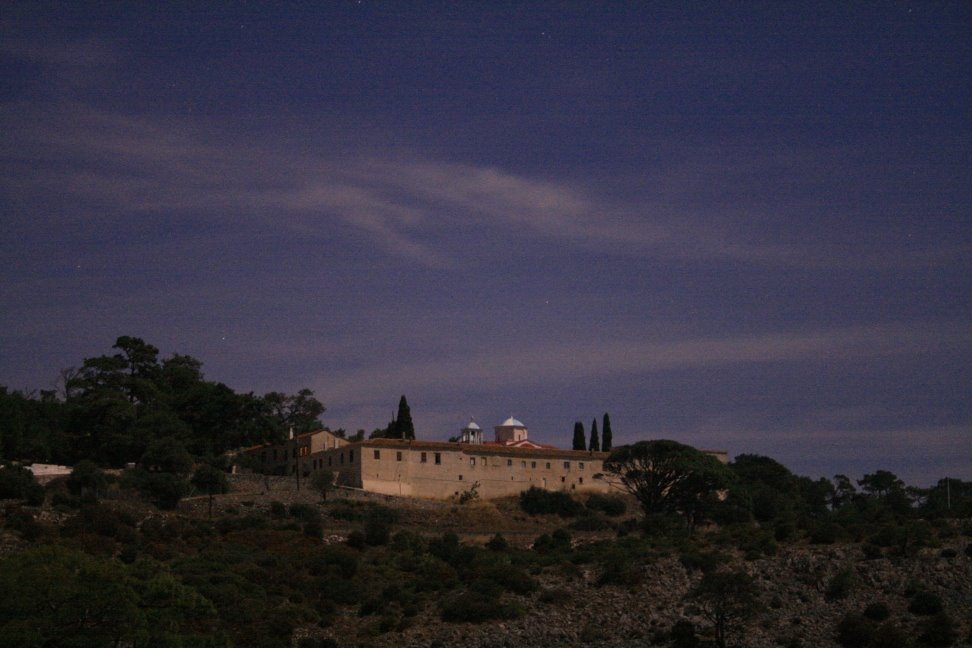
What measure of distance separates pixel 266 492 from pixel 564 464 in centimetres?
2478

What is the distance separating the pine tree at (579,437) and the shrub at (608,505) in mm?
13510

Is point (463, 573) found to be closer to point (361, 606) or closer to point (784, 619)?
point (361, 606)

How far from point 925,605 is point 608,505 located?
3745 centimetres

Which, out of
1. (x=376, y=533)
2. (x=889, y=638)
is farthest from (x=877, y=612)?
(x=376, y=533)

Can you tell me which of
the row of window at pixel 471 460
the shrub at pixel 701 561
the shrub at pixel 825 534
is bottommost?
the shrub at pixel 701 561

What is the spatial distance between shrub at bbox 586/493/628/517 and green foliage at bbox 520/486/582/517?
114cm

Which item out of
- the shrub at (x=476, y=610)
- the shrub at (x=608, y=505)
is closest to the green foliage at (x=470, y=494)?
the shrub at (x=608, y=505)

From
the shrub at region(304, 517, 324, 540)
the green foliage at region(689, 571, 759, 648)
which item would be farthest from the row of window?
the green foliage at region(689, 571, 759, 648)

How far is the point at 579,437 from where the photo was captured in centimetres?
10750

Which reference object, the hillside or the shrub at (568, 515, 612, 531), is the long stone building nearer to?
the shrub at (568, 515, 612, 531)

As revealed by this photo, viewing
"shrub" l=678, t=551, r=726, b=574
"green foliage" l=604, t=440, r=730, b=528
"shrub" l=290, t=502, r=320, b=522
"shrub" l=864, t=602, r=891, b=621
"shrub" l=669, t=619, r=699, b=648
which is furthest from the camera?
"green foliage" l=604, t=440, r=730, b=528

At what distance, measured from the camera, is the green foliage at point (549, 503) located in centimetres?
8862

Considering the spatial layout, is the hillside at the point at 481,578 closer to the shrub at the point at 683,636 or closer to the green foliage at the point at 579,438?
the shrub at the point at 683,636

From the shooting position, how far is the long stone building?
292 ft
